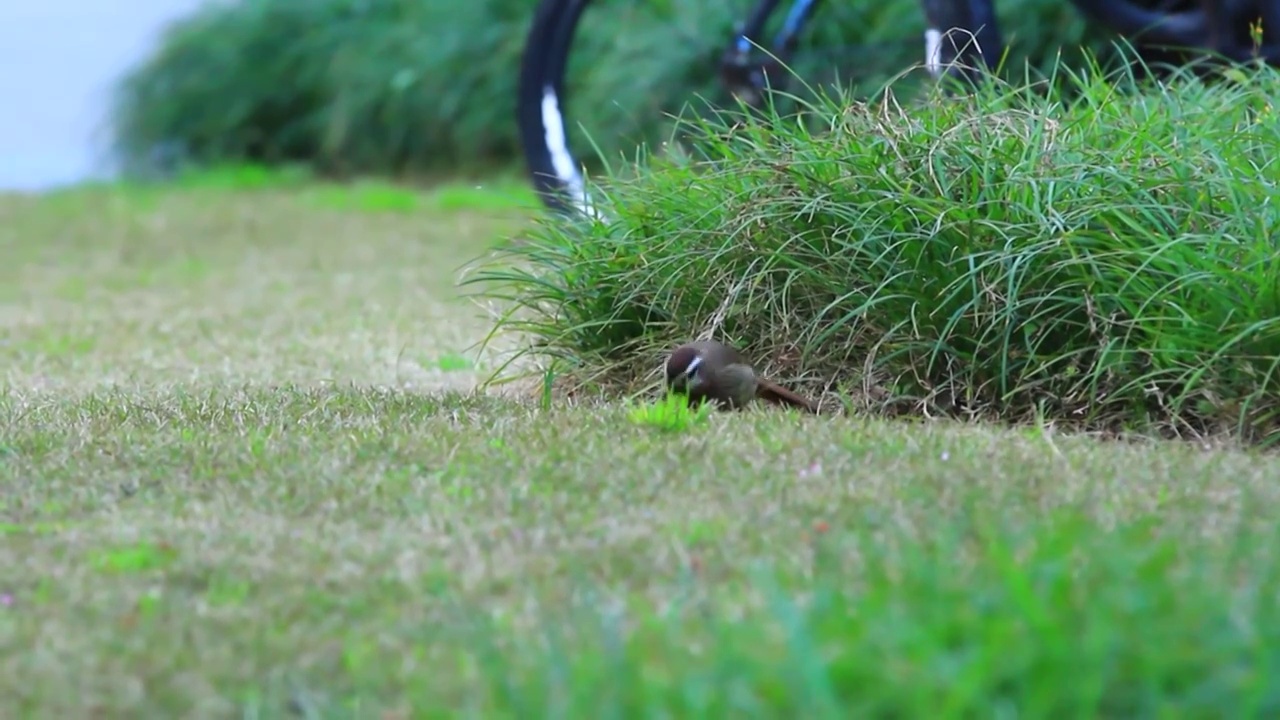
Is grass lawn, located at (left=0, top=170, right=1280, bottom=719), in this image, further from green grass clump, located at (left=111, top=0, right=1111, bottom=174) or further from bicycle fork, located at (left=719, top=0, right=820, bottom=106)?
green grass clump, located at (left=111, top=0, right=1111, bottom=174)

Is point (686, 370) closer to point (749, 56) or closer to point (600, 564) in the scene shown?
point (600, 564)

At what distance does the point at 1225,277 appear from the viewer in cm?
288

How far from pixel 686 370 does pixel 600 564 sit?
1.03 meters

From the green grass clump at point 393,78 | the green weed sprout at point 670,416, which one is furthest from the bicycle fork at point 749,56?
the green weed sprout at point 670,416

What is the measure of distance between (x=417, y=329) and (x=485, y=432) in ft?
7.11

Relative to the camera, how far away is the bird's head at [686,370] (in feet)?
10.1

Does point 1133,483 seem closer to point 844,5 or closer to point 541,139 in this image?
point 541,139

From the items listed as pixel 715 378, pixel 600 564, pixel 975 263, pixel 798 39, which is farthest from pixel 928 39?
pixel 600 564

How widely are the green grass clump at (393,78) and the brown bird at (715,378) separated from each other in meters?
4.74

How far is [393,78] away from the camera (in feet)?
33.7

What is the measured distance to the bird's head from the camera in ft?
10.1

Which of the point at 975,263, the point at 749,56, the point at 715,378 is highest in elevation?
the point at 749,56

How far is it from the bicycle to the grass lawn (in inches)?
54.0

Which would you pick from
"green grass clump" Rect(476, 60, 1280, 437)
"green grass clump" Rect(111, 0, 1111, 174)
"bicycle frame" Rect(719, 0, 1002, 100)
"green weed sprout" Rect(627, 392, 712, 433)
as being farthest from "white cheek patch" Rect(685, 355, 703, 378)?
"green grass clump" Rect(111, 0, 1111, 174)
